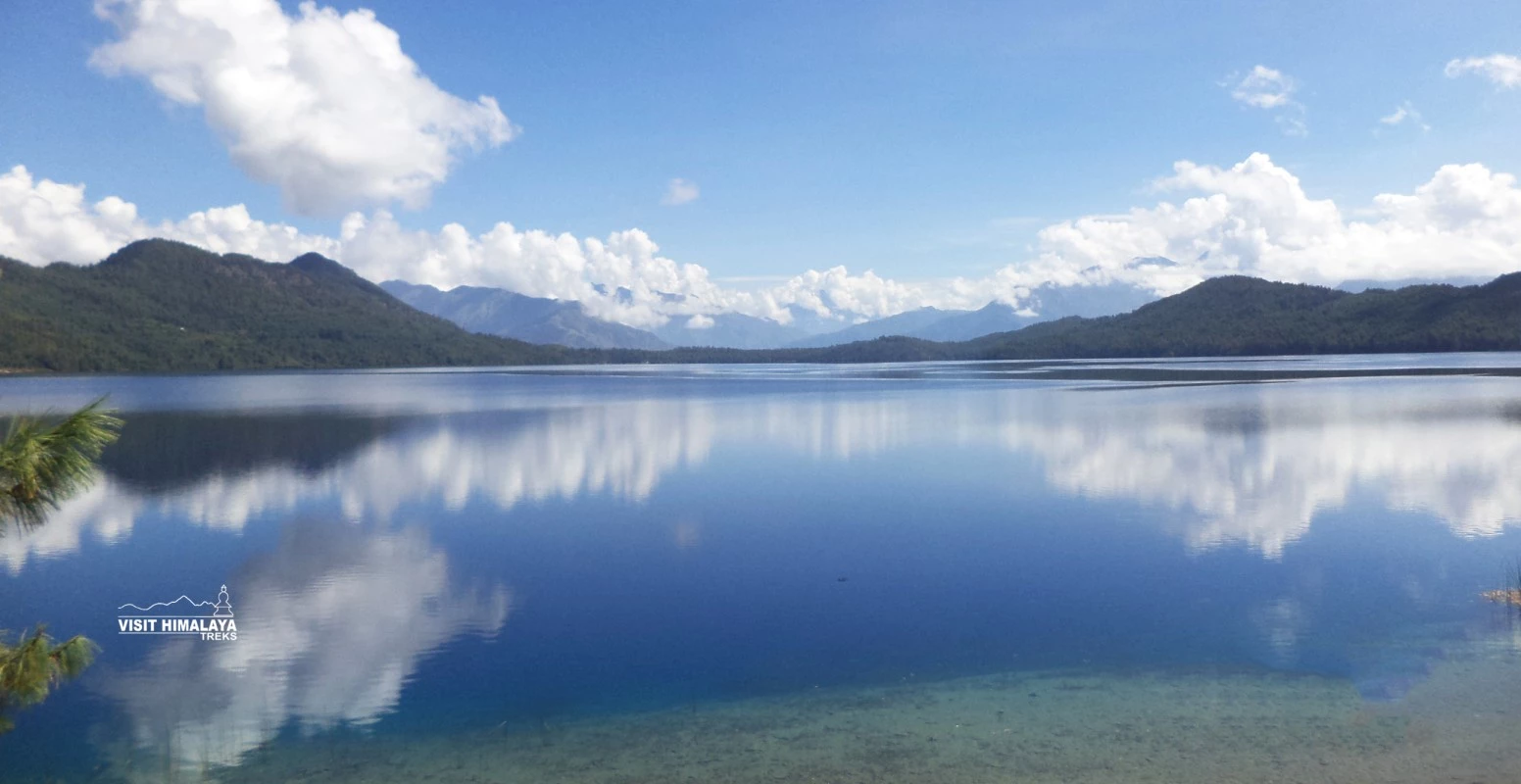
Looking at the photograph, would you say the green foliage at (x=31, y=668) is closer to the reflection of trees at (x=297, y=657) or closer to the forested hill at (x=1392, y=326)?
the reflection of trees at (x=297, y=657)

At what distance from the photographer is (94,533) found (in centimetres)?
2248

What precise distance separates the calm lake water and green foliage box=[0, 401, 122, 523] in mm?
5058

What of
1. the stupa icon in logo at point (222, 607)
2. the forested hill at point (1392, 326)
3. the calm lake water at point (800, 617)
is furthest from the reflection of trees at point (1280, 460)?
the forested hill at point (1392, 326)

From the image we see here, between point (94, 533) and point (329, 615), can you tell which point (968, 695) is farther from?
point (94, 533)

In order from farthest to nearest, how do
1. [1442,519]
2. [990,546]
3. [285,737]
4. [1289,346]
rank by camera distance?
1. [1289,346]
2. [1442,519]
3. [990,546]
4. [285,737]

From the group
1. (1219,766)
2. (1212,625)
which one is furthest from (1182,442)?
(1219,766)

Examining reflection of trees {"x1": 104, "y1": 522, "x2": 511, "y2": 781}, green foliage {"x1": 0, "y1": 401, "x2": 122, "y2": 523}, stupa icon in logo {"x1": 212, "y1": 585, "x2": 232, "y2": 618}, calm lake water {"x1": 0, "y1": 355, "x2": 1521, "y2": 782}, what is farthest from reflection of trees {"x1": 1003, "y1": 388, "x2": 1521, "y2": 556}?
green foliage {"x1": 0, "y1": 401, "x2": 122, "y2": 523}

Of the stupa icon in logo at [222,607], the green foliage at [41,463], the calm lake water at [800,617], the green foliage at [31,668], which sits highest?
the green foliage at [41,463]

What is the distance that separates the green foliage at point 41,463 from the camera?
575 cm

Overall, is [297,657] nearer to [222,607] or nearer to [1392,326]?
[222,607]

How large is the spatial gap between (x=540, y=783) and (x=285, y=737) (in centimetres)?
349

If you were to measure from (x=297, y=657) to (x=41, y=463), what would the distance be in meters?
8.45

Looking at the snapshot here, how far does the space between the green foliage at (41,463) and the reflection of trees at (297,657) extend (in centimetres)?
539

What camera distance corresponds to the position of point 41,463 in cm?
586
